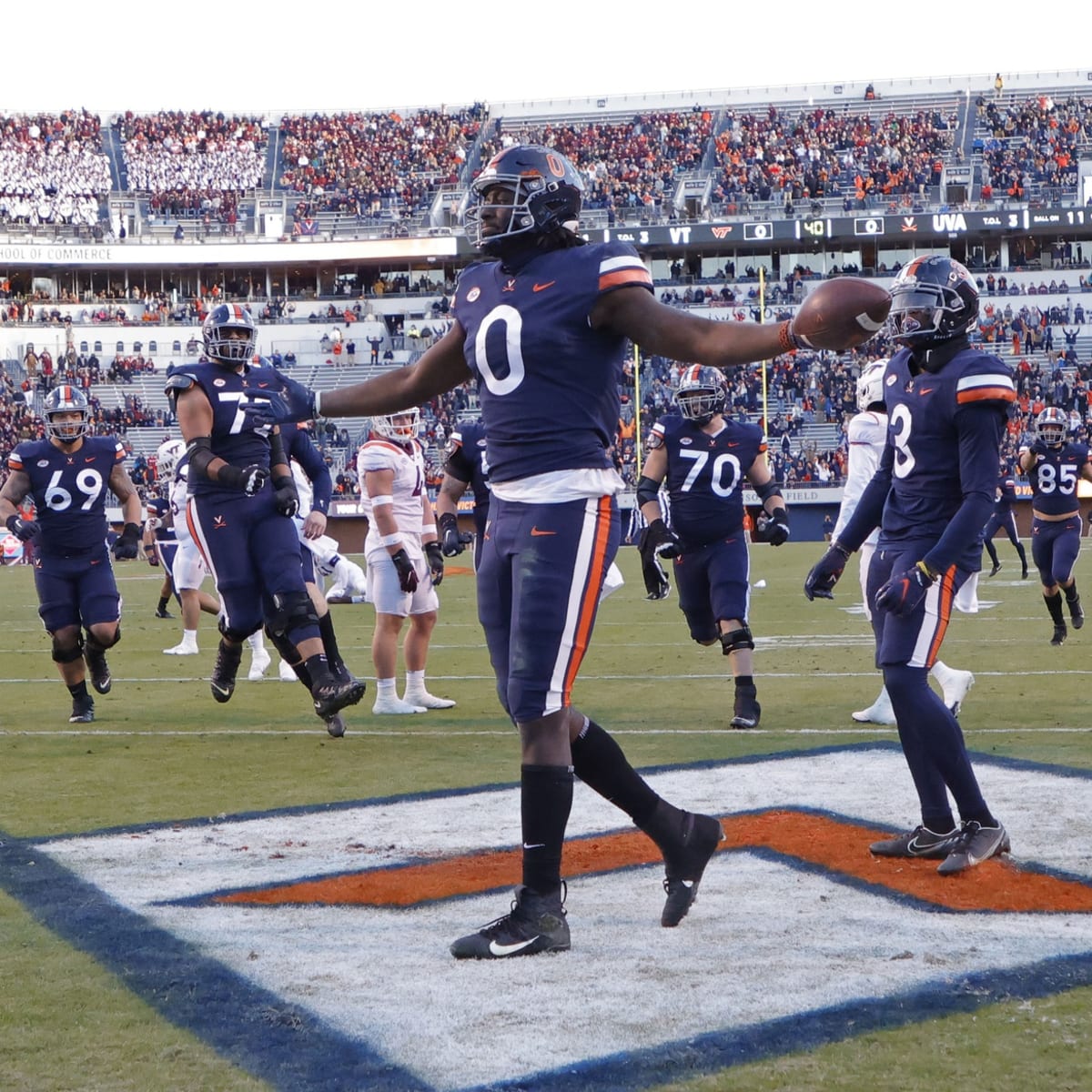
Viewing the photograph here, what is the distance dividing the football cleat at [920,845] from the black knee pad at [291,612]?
10.6ft

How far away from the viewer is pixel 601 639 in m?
13.6

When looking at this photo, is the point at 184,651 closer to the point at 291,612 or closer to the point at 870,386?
the point at 291,612

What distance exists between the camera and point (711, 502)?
8438mm

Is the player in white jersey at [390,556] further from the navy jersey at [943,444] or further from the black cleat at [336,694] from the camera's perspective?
the navy jersey at [943,444]

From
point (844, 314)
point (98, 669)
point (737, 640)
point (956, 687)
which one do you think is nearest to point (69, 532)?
point (98, 669)

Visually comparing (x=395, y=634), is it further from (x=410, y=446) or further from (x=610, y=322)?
(x=610, y=322)

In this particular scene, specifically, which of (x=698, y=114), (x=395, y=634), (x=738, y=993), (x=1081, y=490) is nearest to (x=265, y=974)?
(x=738, y=993)

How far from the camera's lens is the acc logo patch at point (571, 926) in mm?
3129

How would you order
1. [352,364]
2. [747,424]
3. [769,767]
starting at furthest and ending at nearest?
[352,364], [747,424], [769,767]

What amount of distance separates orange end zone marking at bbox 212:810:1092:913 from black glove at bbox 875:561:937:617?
2.64 feet

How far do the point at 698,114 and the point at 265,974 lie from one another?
49.3 metres

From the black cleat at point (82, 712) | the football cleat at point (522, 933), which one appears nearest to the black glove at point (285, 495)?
the black cleat at point (82, 712)

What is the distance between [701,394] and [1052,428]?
6529 millimetres

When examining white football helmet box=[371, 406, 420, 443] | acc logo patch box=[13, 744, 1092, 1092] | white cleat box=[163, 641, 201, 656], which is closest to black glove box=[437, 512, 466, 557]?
white football helmet box=[371, 406, 420, 443]
